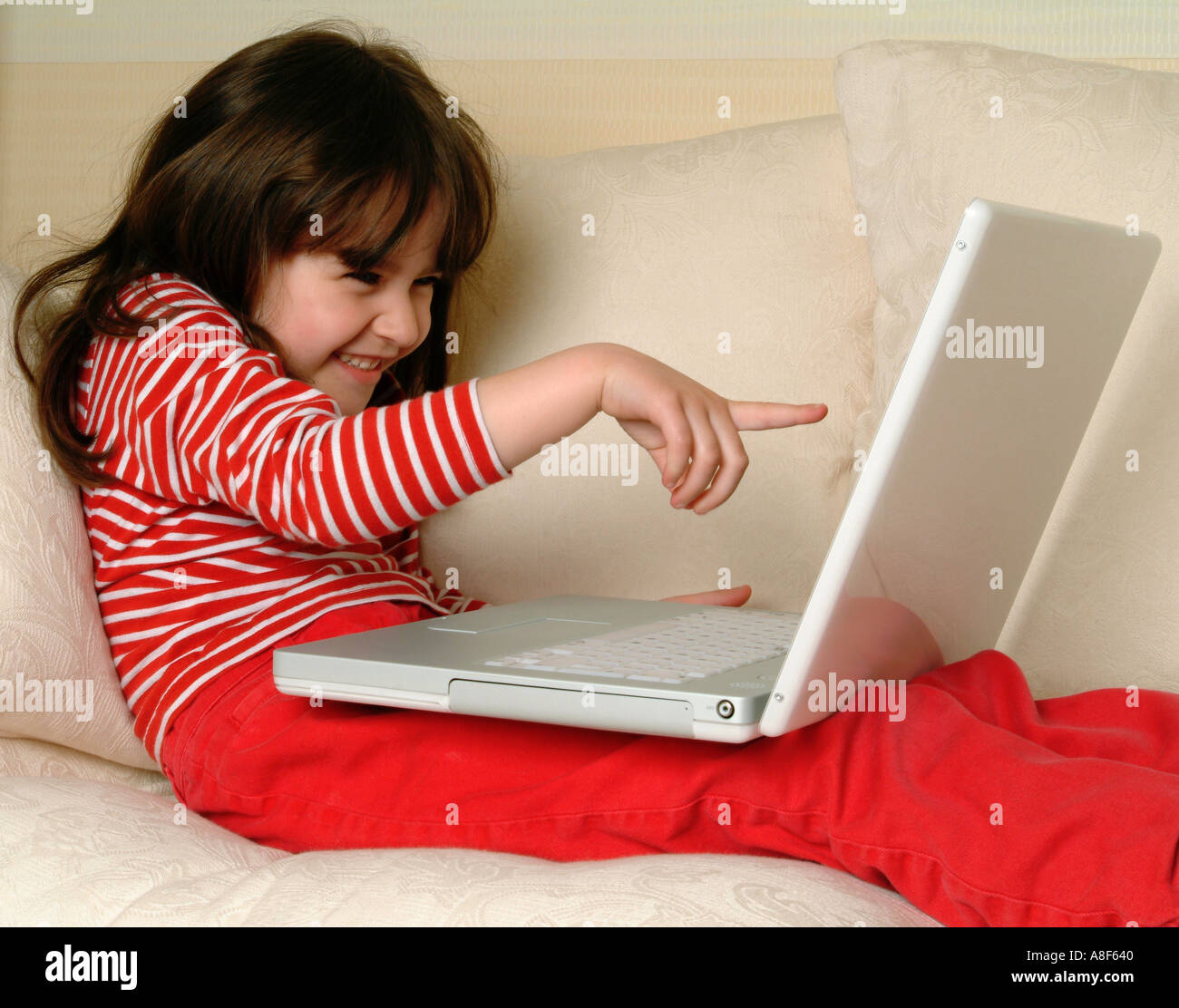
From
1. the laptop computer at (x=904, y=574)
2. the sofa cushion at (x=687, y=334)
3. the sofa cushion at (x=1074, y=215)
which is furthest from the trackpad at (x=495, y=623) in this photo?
the sofa cushion at (x=1074, y=215)

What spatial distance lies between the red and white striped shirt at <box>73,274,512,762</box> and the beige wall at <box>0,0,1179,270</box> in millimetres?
628

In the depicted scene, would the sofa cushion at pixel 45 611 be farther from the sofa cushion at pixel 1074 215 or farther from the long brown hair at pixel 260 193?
the sofa cushion at pixel 1074 215

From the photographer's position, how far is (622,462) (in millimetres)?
1105

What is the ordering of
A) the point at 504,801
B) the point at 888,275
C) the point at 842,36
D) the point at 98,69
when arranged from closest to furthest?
the point at 504,801 < the point at 888,275 < the point at 842,36 < the point at 98,69

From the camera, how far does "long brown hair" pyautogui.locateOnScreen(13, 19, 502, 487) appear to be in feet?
3.14

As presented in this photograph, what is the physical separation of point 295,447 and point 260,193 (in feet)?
1.04

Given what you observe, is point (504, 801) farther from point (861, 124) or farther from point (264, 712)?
point (861, 124)

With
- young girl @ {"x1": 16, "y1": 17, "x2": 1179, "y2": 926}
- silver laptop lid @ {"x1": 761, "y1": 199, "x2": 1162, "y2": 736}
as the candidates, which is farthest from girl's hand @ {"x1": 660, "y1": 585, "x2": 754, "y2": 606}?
silver laptop lid @ {"x1": 761, "y1": 199, "x2": 1162, "y2": 736}

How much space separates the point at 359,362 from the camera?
1.07 meters

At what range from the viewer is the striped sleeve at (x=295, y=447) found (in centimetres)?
77

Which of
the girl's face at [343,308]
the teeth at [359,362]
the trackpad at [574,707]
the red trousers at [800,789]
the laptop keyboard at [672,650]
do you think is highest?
the girl's face at [343,308]

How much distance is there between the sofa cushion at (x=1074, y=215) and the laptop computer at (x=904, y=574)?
0.22 feet
